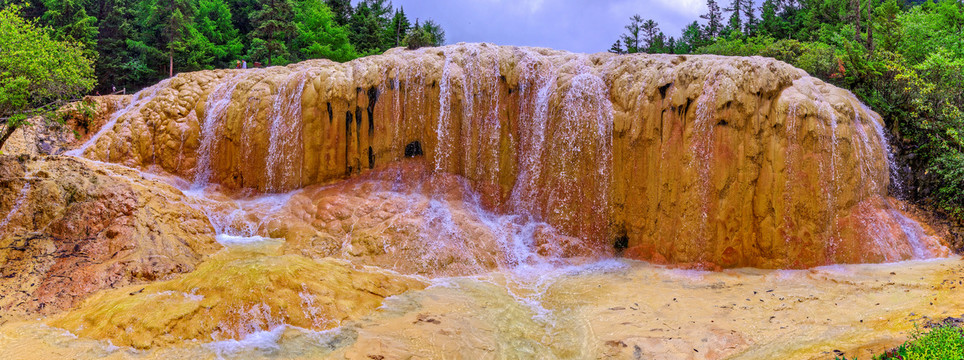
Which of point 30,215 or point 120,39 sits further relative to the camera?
point 120,39

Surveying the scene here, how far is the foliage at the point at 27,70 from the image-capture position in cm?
902

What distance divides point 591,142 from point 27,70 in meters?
12.0

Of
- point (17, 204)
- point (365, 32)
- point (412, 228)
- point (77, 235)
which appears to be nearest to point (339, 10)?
point (365, 32)

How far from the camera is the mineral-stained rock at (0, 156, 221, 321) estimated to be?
27.0 ft

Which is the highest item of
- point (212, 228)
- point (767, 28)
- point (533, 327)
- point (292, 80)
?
point (767, 28)

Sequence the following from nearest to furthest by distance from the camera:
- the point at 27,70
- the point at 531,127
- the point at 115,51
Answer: the point at 27,70, the point at 531,127, the point at 115,51

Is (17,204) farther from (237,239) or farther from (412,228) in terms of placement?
(412,228)

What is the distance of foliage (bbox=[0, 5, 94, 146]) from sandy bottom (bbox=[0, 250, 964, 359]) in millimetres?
4563

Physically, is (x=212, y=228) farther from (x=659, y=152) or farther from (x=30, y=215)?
(x=659, y=152)

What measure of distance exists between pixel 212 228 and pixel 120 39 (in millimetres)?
30016

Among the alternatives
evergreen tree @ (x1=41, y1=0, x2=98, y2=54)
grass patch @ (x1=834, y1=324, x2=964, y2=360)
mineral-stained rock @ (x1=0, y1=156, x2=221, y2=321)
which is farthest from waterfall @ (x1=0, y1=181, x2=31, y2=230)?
evergreen tree @ (x1=41, y1=0, x2=98, y2=54)

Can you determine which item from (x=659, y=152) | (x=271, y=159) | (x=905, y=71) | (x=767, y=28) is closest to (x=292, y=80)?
(x=271, y=159)

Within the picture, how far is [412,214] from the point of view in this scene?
1248 centimetres

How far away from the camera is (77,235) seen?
31.0ft
